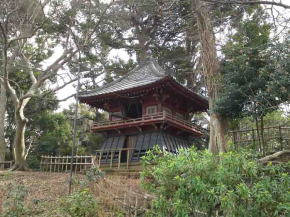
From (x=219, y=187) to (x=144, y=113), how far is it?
1452cm

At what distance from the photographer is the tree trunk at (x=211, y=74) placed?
11906mm

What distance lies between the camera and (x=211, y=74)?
12.8 m

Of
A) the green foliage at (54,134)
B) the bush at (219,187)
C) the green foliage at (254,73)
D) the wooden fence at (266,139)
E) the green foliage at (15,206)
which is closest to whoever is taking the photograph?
the bush at (219,187)

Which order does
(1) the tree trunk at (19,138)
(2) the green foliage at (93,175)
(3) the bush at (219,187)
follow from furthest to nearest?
1. (1) the tree trunk at (19,138)
2. (2) the green foliage at (93,175)
3. (3) the bush at (219,187)

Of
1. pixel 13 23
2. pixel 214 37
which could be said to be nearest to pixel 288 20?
pixel 214 37

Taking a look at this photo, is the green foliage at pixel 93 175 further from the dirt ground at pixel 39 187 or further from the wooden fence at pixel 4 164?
the wooden fence at pixel 4 164

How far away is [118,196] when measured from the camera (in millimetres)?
9492

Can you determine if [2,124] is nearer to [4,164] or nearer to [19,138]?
[4,164]

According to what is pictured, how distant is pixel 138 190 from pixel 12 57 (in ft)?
46.8

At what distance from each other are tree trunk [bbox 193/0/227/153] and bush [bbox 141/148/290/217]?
223 inches

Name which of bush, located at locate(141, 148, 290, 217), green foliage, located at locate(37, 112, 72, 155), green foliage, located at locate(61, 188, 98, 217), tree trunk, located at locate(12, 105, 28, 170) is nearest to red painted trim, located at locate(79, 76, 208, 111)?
tree trunk, located at locate(12, 105, 28, 170)

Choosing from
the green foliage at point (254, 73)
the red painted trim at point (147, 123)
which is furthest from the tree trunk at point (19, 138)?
the green foliage at point (254, 73)

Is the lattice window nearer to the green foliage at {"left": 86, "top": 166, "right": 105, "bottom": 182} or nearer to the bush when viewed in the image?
the green foliage at {"left": 86, "top": 166, "right": 105, "bottom": 182}

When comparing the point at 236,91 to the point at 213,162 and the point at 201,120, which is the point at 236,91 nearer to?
the point at 213,162
